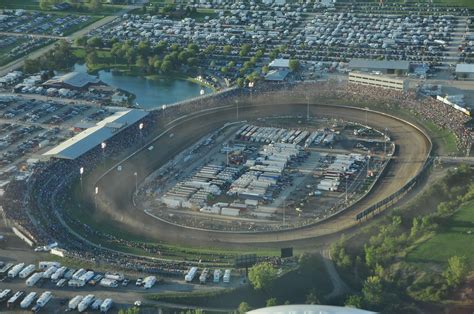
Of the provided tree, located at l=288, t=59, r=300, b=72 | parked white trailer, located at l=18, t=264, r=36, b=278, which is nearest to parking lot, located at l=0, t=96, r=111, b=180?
parked white trailer, located at l=18, t=264, r=36, b=278

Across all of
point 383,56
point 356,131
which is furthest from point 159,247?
point 383,56

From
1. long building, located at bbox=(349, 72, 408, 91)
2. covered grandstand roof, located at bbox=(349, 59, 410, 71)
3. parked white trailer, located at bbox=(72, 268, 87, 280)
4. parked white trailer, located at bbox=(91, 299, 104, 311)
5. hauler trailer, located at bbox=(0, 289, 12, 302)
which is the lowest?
hauler trailer, located at bbox=(0, 289, 12, 302)

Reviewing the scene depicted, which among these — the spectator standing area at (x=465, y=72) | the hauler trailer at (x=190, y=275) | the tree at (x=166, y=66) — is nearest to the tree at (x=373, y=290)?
the hauler trailer at (x=190, y=275)

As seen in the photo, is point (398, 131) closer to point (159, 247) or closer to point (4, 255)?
point (159, 247)

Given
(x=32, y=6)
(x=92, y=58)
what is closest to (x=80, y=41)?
(x=92, y=58)

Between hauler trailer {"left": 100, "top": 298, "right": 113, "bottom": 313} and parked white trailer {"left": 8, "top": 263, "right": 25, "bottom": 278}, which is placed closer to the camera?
hauler trailer {"left": 100, "top": 298, "right": 113, "bottom": 313}

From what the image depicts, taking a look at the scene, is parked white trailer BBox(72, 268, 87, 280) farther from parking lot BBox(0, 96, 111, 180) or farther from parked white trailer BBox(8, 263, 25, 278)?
parking lot BBox(0, 96, 111, 180)
